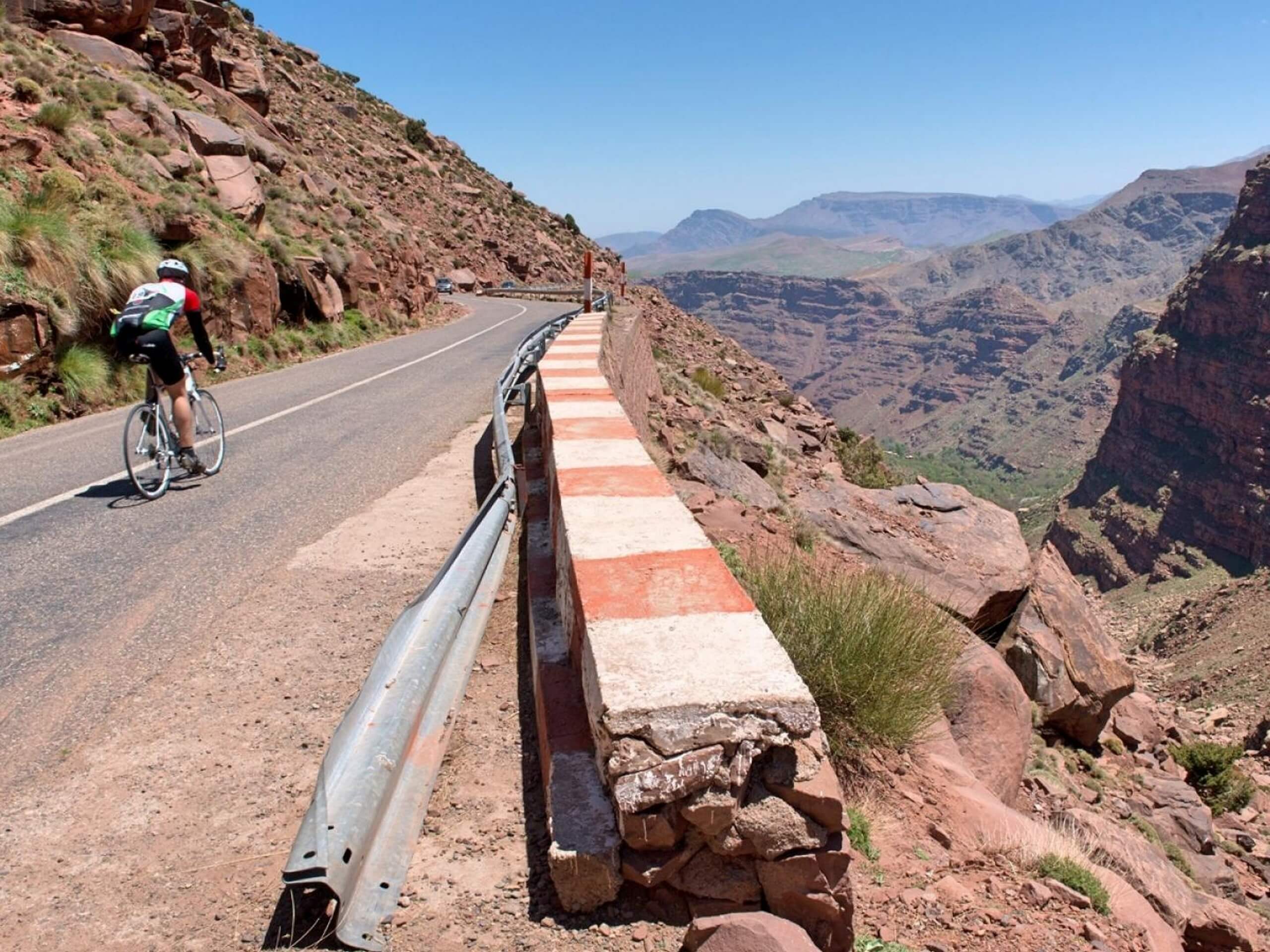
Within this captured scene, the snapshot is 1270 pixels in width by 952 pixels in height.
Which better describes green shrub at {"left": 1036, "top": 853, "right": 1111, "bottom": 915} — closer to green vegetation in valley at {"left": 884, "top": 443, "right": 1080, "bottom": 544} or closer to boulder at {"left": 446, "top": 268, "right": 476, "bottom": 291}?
boulder at {"left": 446, "top": 268, "right": 476, "bottom": 291}

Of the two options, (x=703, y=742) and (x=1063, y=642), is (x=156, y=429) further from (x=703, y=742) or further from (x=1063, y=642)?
(x=1063, y=642)

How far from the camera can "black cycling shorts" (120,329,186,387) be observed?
630 centimetres

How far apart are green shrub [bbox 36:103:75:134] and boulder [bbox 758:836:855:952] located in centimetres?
1524

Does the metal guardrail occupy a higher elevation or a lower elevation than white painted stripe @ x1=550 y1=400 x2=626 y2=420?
lower

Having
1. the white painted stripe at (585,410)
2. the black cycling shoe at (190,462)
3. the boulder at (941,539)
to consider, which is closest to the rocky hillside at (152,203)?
the black cycling shoe at (190,462)

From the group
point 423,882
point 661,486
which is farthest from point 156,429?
point 423,882

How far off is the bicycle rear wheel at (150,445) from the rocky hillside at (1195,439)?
78535mm

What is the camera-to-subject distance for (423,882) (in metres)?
2.27

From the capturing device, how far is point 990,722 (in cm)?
536

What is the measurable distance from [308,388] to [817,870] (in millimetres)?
11321

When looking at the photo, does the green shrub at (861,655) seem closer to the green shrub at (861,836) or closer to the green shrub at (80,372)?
the green shrub at (861,836)

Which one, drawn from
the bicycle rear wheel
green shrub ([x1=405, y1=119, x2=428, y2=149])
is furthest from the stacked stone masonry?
green shrub ([x1=405, y1=119, x2=428, y2=149])

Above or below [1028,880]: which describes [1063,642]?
below

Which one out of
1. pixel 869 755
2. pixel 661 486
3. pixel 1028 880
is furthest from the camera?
pixel 661 486
